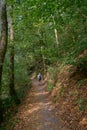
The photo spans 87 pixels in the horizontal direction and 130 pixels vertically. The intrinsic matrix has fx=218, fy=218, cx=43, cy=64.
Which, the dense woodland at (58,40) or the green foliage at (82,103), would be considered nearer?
the green foliage at (82,103)

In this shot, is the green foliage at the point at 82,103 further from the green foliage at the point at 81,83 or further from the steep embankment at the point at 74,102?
the green foliage at the point at 81,83

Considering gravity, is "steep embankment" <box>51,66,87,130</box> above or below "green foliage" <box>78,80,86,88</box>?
below

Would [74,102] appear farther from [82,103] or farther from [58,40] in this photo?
[58,40]

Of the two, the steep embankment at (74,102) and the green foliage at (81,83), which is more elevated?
the green foliage at (81,83)

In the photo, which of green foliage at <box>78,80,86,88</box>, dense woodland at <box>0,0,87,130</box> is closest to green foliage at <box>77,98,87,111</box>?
dense woodland at <box>0,0,87,130</box>

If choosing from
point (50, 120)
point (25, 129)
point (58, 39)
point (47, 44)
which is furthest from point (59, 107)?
point (47, 44)

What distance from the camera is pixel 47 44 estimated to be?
2994 cm

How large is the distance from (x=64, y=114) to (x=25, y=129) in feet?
6.71

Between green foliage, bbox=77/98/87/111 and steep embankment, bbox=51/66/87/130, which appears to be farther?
green foliage, bbox=77/98/87/111

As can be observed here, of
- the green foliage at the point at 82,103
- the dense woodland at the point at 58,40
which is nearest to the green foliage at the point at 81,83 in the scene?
the dense woodland at the point at 58,40

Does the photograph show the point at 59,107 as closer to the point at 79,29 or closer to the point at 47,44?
the point at 79,29

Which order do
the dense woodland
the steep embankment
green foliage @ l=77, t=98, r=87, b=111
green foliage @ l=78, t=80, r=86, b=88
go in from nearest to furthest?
the steep embankment, green foliage @ l=77, t=98, r=87, b=111, the dense woodland, green foliage @ l=78, t=80, r=86, b=88

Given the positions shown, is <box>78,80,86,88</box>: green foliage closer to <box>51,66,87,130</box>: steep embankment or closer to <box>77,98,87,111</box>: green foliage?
<box>51,66,87,130</box>: steep embankment

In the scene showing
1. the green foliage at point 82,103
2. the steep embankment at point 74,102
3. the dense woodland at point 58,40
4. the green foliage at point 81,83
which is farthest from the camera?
the green foliage at point 81,83
